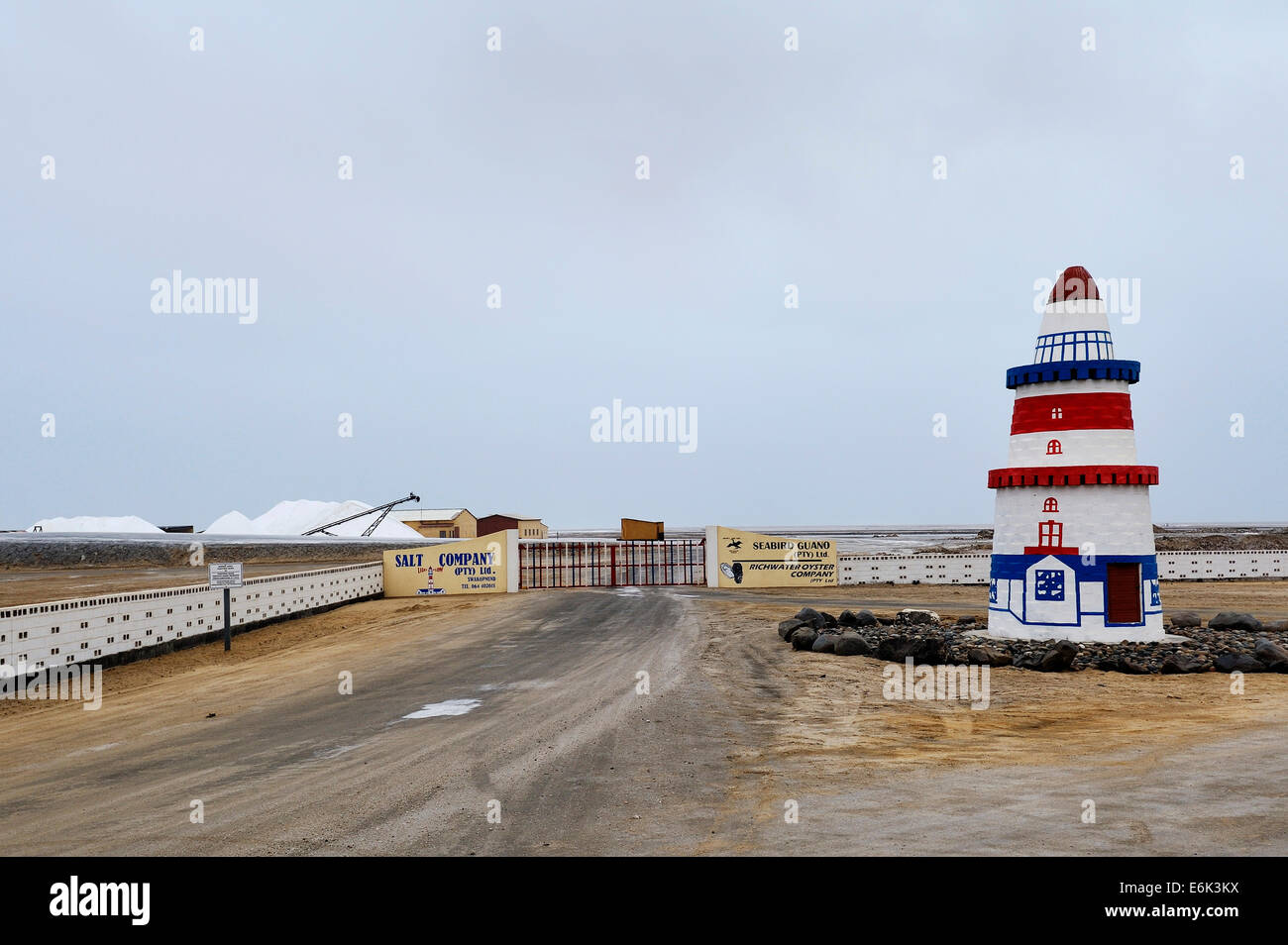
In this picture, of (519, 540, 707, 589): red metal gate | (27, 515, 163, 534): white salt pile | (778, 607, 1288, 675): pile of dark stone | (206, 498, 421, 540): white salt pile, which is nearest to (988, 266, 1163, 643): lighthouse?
(778, 607, 1288, 675): pile of dark stone

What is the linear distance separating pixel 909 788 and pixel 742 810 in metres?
2.06

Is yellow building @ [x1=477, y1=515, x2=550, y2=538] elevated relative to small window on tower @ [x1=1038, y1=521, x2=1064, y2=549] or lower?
lower

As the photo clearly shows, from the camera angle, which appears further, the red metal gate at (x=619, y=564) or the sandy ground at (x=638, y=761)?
the red metal gate at (x=619, y=564)

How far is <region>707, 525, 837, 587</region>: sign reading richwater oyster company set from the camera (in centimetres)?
4012

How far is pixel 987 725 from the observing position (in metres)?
12.3

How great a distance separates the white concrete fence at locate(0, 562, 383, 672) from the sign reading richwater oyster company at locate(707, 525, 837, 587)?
19170mm

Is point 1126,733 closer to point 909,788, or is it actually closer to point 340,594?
point 909,788

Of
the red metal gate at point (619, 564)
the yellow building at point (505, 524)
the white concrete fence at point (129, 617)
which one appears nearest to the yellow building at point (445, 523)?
the yellow building at point (505, 524)

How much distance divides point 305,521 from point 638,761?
354ft

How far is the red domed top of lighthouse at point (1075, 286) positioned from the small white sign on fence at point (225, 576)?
2298cm

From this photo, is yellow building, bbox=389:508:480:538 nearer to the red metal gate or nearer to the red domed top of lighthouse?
the red metal gate

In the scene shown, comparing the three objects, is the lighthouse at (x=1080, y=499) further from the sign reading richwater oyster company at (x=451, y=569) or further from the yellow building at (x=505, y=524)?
the yellow building at (x=505, y=524)

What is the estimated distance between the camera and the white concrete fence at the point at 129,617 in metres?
16.2

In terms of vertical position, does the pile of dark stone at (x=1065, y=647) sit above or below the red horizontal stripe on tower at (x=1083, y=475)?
below
